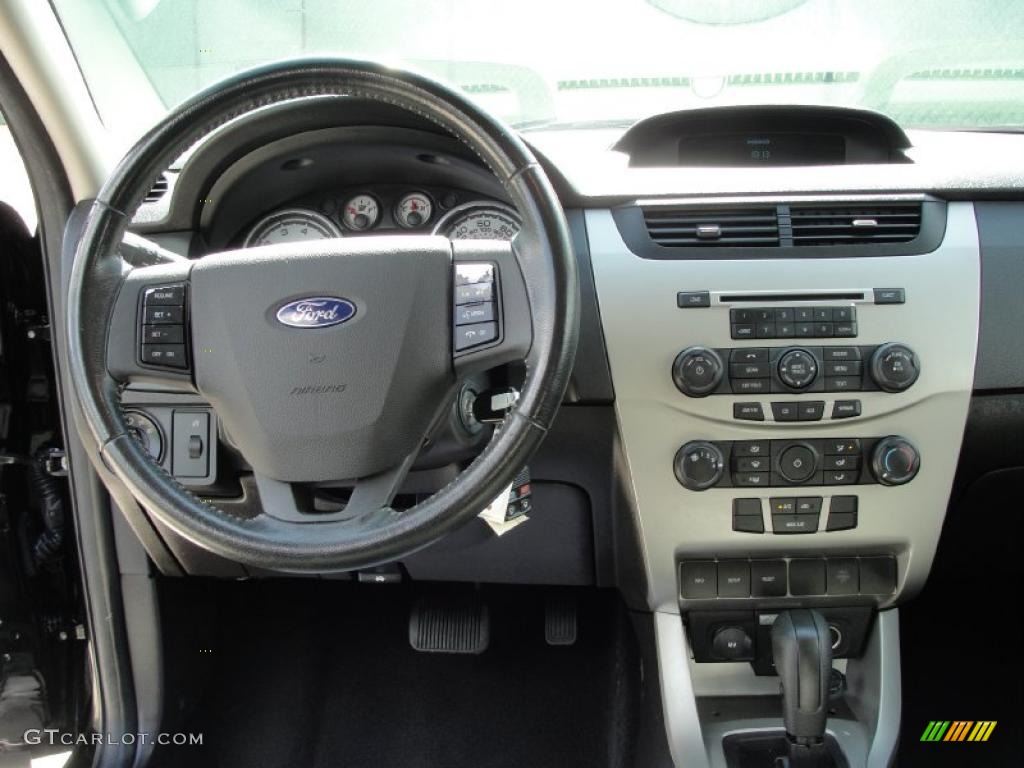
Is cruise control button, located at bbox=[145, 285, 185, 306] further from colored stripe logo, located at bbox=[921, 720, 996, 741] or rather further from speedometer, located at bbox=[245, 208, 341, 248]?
colored stripe logo, located at bbox=[921, 720, 996, 741]

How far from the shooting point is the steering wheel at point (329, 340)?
3.32 feet

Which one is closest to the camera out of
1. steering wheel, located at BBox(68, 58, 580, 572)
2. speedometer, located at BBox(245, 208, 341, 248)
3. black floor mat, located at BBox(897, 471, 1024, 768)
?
steering wheel, located at BBox(68, 58, 580, 572)

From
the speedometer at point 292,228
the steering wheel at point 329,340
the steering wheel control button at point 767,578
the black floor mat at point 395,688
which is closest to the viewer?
the steering wheel at point 329,340

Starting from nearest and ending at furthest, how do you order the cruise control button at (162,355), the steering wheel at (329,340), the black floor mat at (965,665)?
1. the steering wheel at (329,340)
2. the cruise control button at (162,355)
3. the black floor mat at (965,665)

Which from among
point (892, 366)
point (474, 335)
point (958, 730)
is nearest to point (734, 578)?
point (892, 366)

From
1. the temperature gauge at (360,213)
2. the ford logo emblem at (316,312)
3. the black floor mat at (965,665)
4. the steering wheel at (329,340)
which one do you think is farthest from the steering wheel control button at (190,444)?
the black floor mat at (965,665)

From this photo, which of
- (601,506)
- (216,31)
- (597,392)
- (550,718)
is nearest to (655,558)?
(601,506)

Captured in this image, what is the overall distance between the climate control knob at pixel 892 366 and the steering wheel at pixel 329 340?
23.1 inches

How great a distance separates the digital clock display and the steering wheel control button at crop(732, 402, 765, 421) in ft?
1.76

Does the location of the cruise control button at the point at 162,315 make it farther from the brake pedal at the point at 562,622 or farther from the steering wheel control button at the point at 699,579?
the brake pedal at the point at 562,622

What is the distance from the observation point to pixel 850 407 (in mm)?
1377

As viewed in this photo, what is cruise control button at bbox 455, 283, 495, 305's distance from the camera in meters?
1.10

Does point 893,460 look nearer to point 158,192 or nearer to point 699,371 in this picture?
point 699,371

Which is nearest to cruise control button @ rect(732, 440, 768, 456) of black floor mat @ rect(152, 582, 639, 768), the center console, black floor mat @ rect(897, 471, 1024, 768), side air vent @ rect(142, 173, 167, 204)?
the center console
